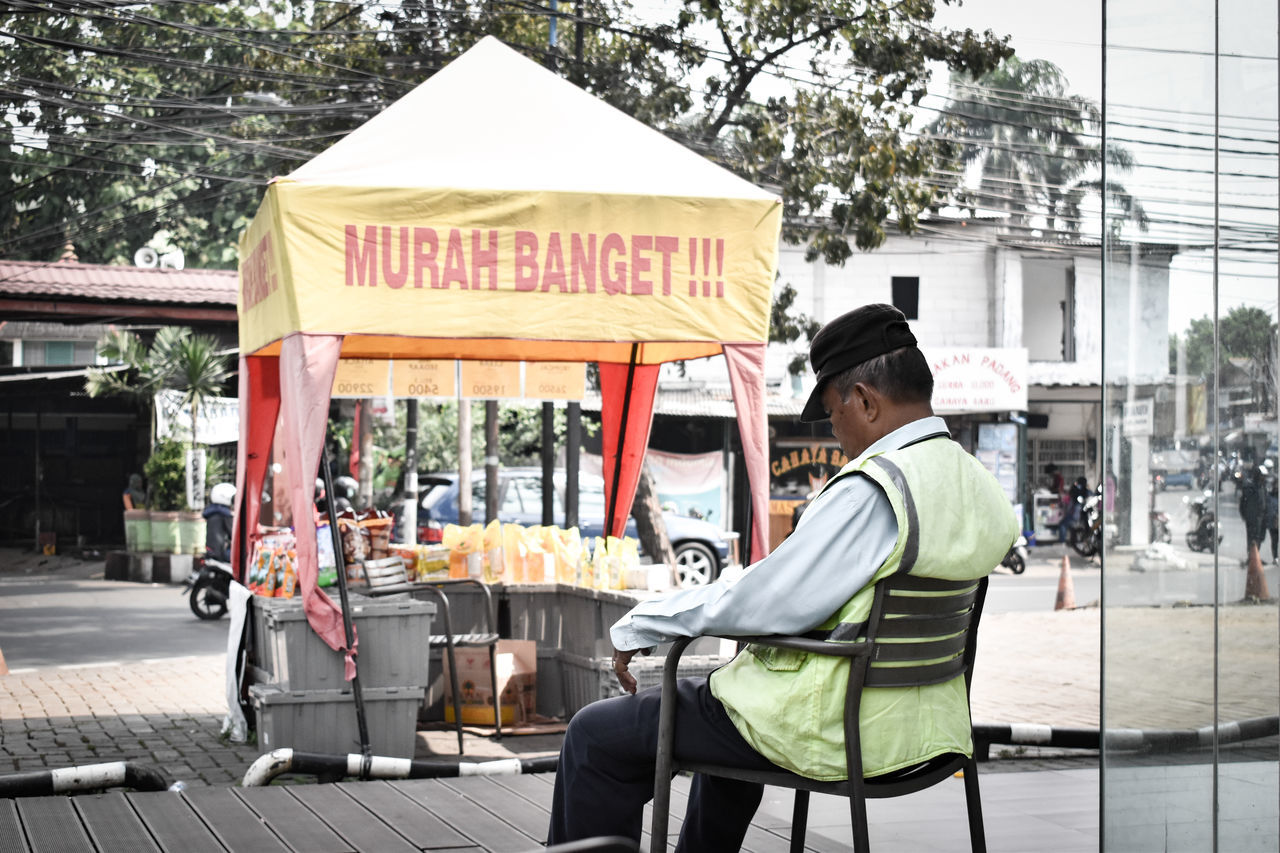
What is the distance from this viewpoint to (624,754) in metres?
2.84

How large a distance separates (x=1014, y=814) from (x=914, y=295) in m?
22.1

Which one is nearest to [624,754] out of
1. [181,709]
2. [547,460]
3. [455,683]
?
[455,683]

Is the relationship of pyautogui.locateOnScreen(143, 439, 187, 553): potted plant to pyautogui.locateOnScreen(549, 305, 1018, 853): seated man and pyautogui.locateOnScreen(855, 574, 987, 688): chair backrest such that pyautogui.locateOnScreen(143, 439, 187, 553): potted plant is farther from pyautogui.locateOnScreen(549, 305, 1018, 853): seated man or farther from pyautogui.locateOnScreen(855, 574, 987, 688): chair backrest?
pyautogui.locateOnScreen(855, 574, 987, 688): chair backrest

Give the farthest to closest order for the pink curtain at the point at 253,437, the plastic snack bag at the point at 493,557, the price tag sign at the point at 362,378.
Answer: the price tag sign at the point at 362,378 < the plastic snack bag at the point at 493,557 < the pink curtain at the point at 253,437

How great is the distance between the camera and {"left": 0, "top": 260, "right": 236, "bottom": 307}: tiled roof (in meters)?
18.3

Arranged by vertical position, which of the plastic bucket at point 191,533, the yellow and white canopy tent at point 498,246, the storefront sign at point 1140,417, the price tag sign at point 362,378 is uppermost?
the yellow and white canopy tent at point 498,246

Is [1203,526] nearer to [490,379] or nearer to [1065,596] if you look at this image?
[490,379]

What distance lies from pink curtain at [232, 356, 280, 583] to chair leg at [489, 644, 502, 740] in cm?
165

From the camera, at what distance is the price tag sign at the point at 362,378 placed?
9180 mm

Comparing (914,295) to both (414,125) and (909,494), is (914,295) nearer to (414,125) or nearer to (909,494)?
(414,125)

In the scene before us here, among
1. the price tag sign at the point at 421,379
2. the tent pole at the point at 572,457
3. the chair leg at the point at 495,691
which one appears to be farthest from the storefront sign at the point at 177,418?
the chair leg at the point at 495,691

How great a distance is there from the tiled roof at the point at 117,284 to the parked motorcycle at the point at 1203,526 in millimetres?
18168

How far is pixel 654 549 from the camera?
512 inches

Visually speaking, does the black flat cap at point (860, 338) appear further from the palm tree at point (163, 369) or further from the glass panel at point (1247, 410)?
the palm tree at point (163, 369)
